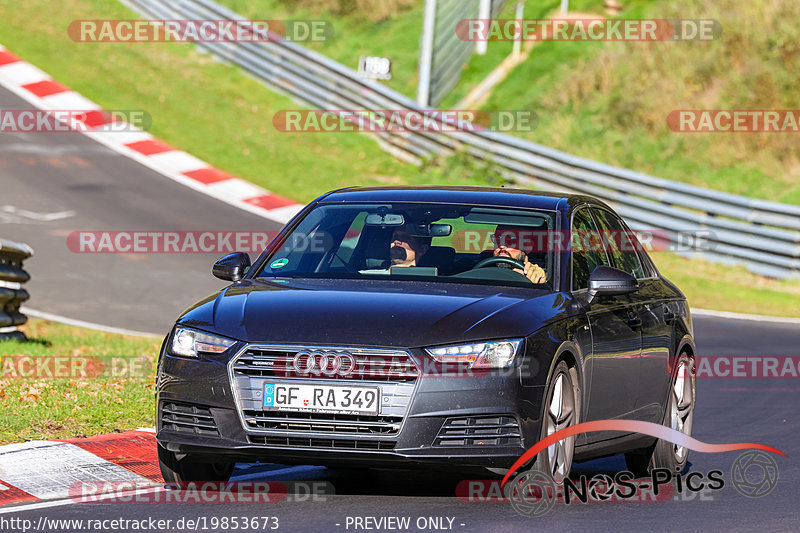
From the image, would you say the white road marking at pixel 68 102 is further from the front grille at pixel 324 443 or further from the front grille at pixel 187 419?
the front grille at pixel 324 443

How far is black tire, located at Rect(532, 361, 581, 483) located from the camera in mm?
6996

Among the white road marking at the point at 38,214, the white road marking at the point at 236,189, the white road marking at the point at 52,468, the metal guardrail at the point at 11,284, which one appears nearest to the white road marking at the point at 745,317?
the white road marking at the point at 236,189

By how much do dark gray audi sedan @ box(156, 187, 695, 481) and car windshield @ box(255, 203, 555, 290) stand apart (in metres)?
0.01

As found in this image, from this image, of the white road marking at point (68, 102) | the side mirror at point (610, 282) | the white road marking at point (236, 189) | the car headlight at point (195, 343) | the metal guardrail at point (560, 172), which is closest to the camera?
the car headlight at point (195, 343)

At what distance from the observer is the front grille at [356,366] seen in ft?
22.1

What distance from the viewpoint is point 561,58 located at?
3177 centimetres

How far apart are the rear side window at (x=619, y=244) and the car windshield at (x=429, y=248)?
2.55 ft

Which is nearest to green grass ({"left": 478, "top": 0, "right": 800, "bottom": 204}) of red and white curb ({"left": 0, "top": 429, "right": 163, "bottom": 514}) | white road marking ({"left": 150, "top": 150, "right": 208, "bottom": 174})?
white road marking ({"left": 150, "top": 150, "right": 208, "bottom": 174})

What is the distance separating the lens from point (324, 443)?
6.77 meters

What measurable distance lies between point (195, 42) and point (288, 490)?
25.3 metres

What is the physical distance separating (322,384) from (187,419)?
786 millimetres

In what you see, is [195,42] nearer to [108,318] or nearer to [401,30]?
[401,30]

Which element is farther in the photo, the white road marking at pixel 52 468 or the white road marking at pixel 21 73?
the white road marking at pixel 21 73

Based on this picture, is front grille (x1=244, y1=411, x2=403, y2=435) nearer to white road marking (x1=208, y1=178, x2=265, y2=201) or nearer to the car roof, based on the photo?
the car roof
